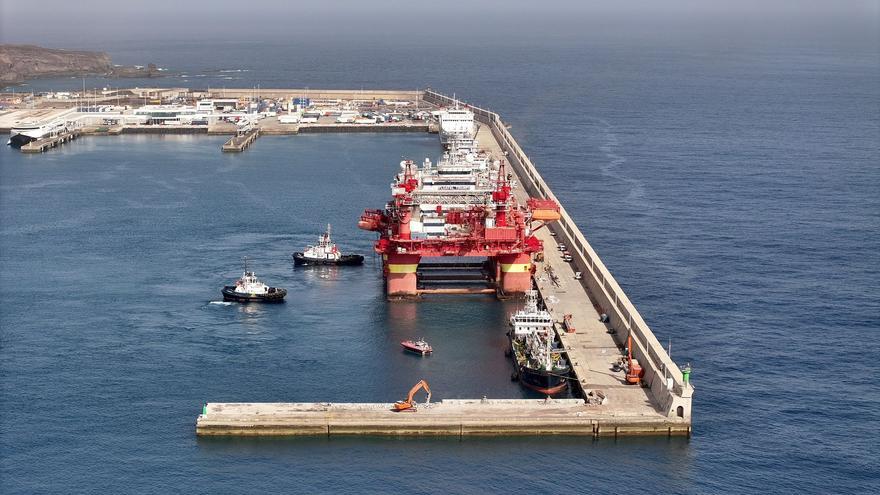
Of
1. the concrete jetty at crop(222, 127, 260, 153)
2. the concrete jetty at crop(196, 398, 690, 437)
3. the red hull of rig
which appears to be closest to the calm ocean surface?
the concrete jetty at crop(196, 398, 690, 437)

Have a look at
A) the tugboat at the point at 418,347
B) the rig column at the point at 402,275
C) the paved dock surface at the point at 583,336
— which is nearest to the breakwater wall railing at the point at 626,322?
the paved dock surface at the point at 583,336

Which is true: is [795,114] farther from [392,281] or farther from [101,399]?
[101,399]

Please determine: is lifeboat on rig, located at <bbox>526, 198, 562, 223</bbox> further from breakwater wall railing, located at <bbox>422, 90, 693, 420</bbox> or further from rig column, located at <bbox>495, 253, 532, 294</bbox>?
rig column, located at <bbox>495, 253, 532, 294</bbox>

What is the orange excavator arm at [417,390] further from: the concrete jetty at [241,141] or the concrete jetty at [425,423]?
the concrete jetty at [241,141]

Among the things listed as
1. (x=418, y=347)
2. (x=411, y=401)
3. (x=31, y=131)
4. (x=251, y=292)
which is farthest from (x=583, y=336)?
(x=31, y=131)

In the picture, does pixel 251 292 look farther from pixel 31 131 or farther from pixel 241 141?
pixel 31 131

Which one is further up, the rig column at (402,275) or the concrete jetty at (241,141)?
the concrete jetty at (241,141)
